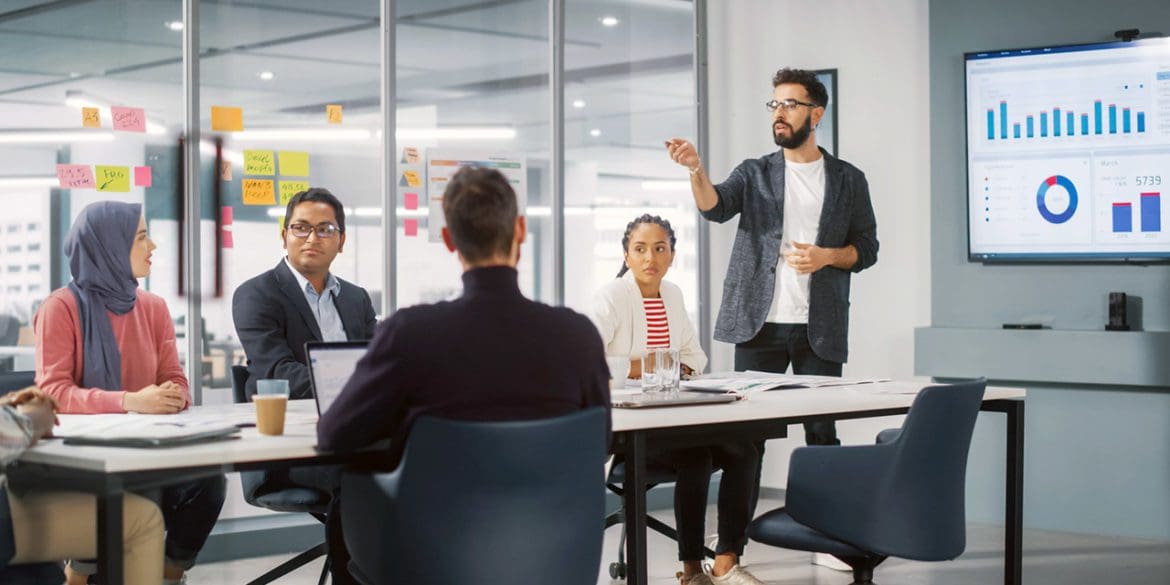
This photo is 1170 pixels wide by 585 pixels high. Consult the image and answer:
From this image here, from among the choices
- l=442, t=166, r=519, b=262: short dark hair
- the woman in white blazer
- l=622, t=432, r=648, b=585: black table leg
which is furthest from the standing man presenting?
l=442, t=166, r=519, b=262: short dark hair

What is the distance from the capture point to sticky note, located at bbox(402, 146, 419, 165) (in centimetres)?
533

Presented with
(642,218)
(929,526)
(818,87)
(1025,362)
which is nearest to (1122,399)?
(1025,362)

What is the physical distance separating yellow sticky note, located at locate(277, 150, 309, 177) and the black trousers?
1.89 m

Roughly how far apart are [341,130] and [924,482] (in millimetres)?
3069

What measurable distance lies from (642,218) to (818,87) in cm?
81

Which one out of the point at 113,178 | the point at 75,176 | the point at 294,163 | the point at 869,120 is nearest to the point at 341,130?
the point at 294,163

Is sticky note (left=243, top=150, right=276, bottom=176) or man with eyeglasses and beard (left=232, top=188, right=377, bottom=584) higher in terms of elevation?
sticky note (left=243, top=150, right=276, bottom=176)

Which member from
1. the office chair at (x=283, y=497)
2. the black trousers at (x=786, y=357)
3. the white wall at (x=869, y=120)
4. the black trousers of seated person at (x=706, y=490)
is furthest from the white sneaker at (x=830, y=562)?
the office chair at (x=283, y=497)

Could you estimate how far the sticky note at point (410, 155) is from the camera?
533cm

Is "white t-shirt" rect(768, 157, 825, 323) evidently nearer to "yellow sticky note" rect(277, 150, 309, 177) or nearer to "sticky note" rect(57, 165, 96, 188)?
"yellow sticky note" rect(277, 150, 309, 177)

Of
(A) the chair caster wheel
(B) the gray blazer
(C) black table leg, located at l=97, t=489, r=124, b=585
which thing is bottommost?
(A) the chair caster wheel

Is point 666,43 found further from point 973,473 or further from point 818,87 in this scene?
point 973,473

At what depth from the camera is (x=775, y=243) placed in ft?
14.9

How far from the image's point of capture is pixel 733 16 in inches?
247
